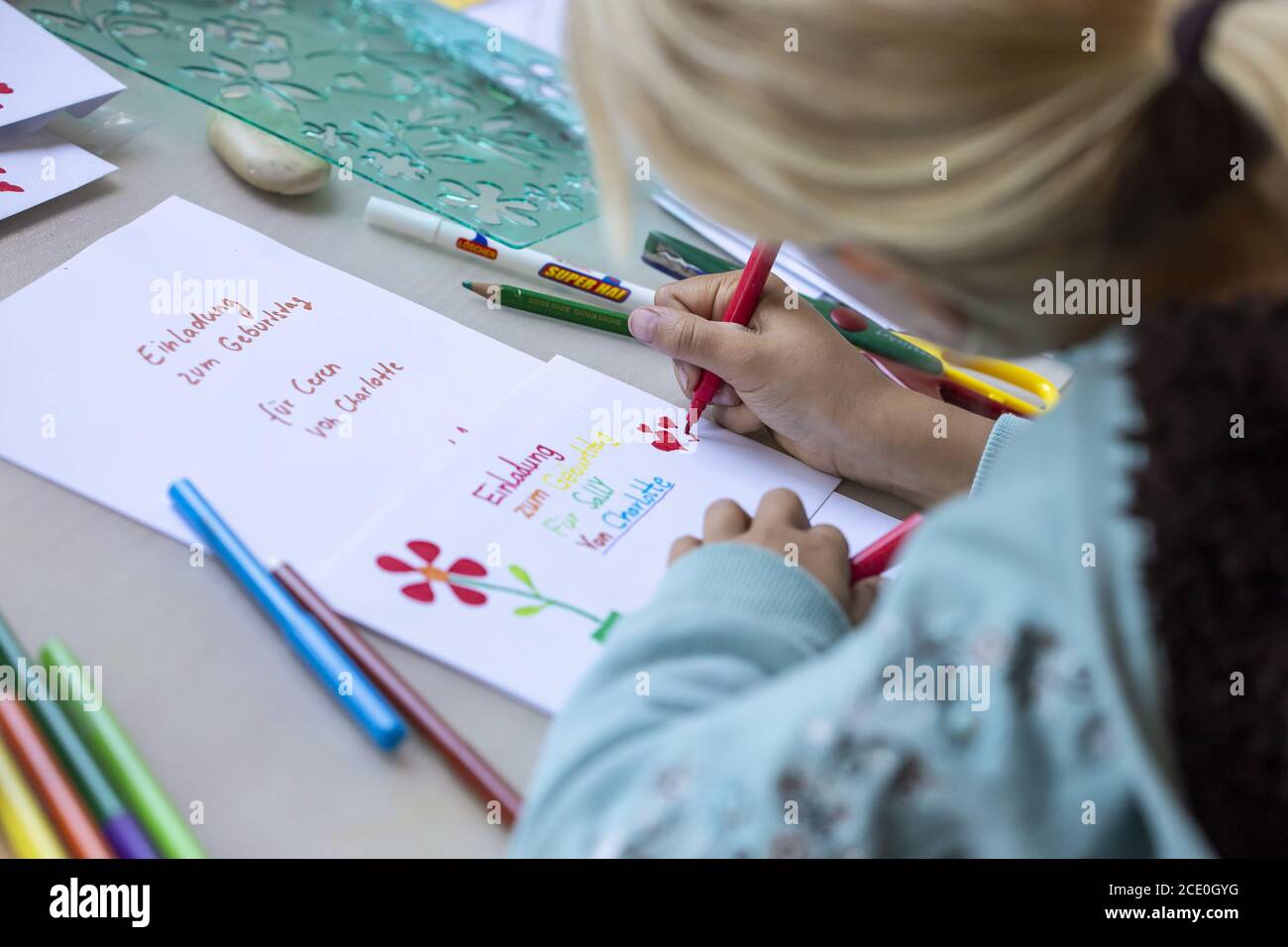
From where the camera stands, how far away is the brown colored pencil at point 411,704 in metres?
0.44

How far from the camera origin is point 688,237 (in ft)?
2.65

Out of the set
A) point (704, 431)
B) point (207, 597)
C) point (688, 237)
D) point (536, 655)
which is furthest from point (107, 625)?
point (688, 237)

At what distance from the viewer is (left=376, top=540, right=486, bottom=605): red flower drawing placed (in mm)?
512

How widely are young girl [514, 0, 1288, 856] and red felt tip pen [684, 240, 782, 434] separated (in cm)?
24

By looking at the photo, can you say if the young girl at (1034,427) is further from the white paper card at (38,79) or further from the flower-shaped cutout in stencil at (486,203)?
the white paper card at (38,79)

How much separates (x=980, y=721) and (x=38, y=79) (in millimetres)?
761

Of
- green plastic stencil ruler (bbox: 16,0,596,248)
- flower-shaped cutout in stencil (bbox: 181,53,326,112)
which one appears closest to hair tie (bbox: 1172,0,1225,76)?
green plastic stencil ruler (bbox: 16,0,596,248)

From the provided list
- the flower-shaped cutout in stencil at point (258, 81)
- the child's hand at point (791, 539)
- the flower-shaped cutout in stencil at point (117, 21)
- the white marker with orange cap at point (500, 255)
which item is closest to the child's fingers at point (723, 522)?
the child's hand at point (791, 539)

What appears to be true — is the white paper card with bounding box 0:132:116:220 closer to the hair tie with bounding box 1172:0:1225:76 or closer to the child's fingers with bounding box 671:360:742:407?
the child's fingers with bounding box 671:360:742:407

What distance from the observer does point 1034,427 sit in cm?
38

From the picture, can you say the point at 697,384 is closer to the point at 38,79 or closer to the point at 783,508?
the point at 783,508
